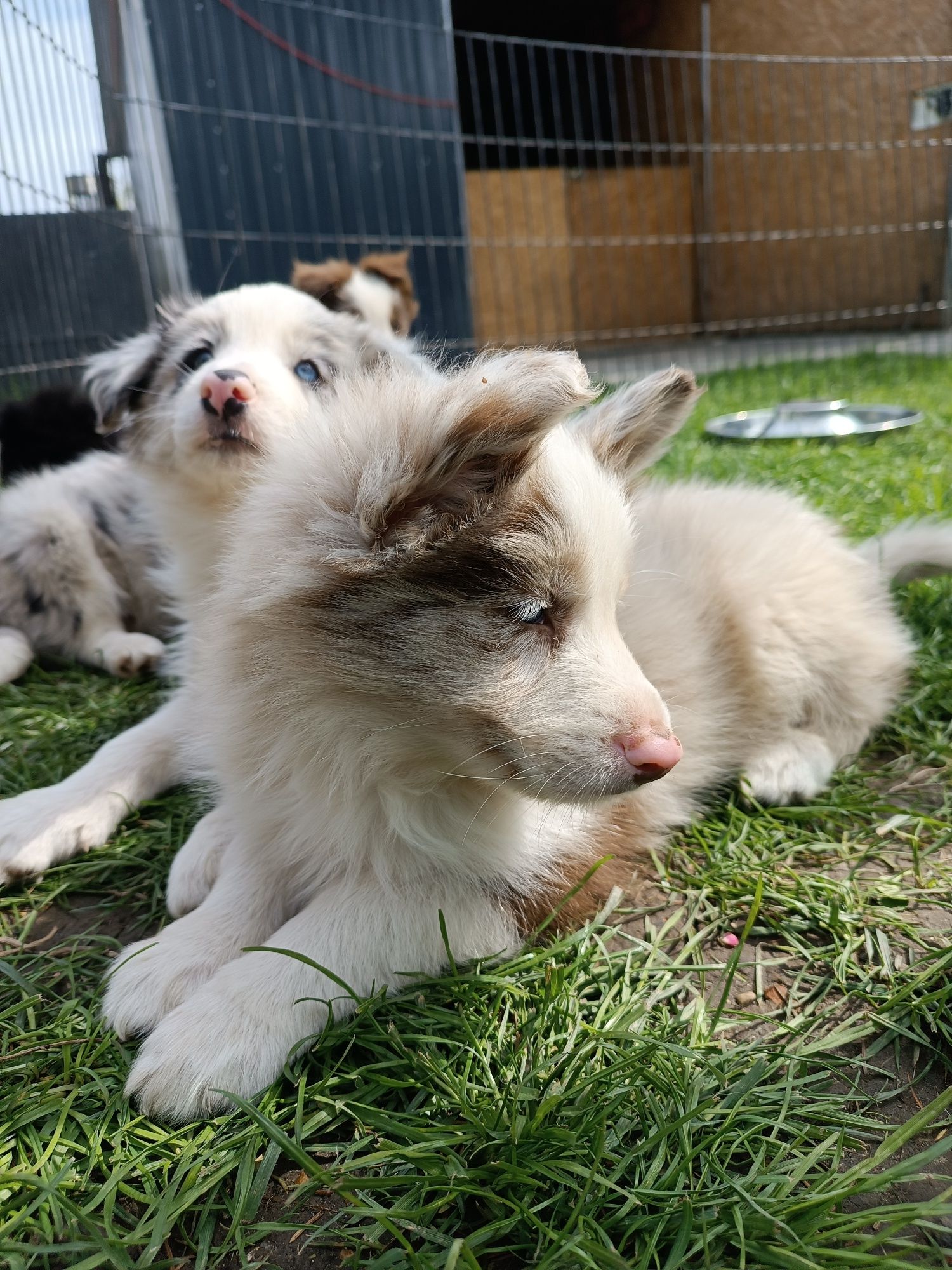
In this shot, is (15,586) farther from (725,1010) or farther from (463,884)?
(725,1010)

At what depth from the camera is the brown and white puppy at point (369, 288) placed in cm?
462

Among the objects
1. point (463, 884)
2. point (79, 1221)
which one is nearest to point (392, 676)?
point (463, 884)

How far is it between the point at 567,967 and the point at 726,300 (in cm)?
1246

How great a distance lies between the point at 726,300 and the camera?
41.9 ft

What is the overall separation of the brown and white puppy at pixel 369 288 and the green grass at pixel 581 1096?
10.1ft

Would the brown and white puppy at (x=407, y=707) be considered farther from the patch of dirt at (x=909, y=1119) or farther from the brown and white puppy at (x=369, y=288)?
the brown and white puppy at (x=369, y=288)

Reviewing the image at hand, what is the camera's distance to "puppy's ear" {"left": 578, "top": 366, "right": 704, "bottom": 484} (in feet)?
6.24

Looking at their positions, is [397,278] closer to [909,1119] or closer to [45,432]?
[45,432]

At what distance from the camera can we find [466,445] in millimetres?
1394

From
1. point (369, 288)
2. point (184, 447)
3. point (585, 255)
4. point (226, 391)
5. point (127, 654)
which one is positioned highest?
point (585, 255)

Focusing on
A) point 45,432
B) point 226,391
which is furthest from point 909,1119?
point 45,432

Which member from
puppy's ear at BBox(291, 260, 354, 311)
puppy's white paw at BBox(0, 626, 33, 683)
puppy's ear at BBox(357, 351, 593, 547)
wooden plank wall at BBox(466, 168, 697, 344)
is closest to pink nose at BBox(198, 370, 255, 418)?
puppy's ear at BBox(357, 351, 593, 547)

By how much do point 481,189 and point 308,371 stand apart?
9.29 metres

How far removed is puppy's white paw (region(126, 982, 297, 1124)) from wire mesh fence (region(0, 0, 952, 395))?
65.7 inches
